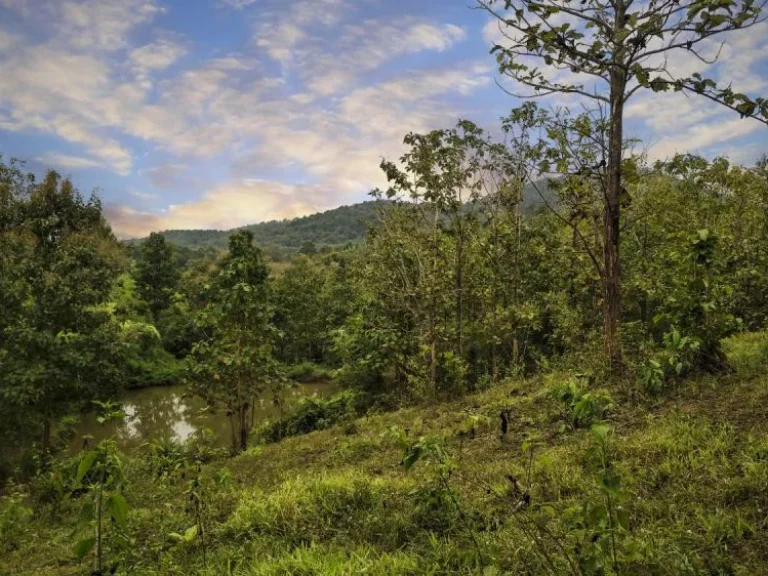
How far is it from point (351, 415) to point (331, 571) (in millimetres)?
10669

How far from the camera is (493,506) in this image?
187 inches

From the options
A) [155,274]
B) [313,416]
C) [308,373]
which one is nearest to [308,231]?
[155,274]

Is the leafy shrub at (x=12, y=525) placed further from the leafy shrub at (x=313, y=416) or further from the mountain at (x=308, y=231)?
the mountain at (x=308, y=231)

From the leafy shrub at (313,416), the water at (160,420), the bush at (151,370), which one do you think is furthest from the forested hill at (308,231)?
the leafy shrub at (313,416)

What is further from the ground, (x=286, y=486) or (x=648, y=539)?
(x=648, y=539)

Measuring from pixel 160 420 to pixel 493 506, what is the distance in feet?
85.0

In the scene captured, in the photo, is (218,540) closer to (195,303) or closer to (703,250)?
(703,250)

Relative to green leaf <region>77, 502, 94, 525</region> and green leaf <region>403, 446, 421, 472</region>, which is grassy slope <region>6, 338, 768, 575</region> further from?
green leaf <region>77, 502, 94, 525</region>

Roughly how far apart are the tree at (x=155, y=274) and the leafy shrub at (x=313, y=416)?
30288 millimetres

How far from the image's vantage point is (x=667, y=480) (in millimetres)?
4613

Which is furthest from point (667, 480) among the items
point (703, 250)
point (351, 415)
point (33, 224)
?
point (33, 224)

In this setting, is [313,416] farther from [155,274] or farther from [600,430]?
[155,274]

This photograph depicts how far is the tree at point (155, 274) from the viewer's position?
41.9 m

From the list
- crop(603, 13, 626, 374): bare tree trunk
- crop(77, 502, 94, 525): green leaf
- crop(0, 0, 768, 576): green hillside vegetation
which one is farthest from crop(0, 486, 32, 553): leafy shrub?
crop(603, 13, 626, 374): bare tree trunk
